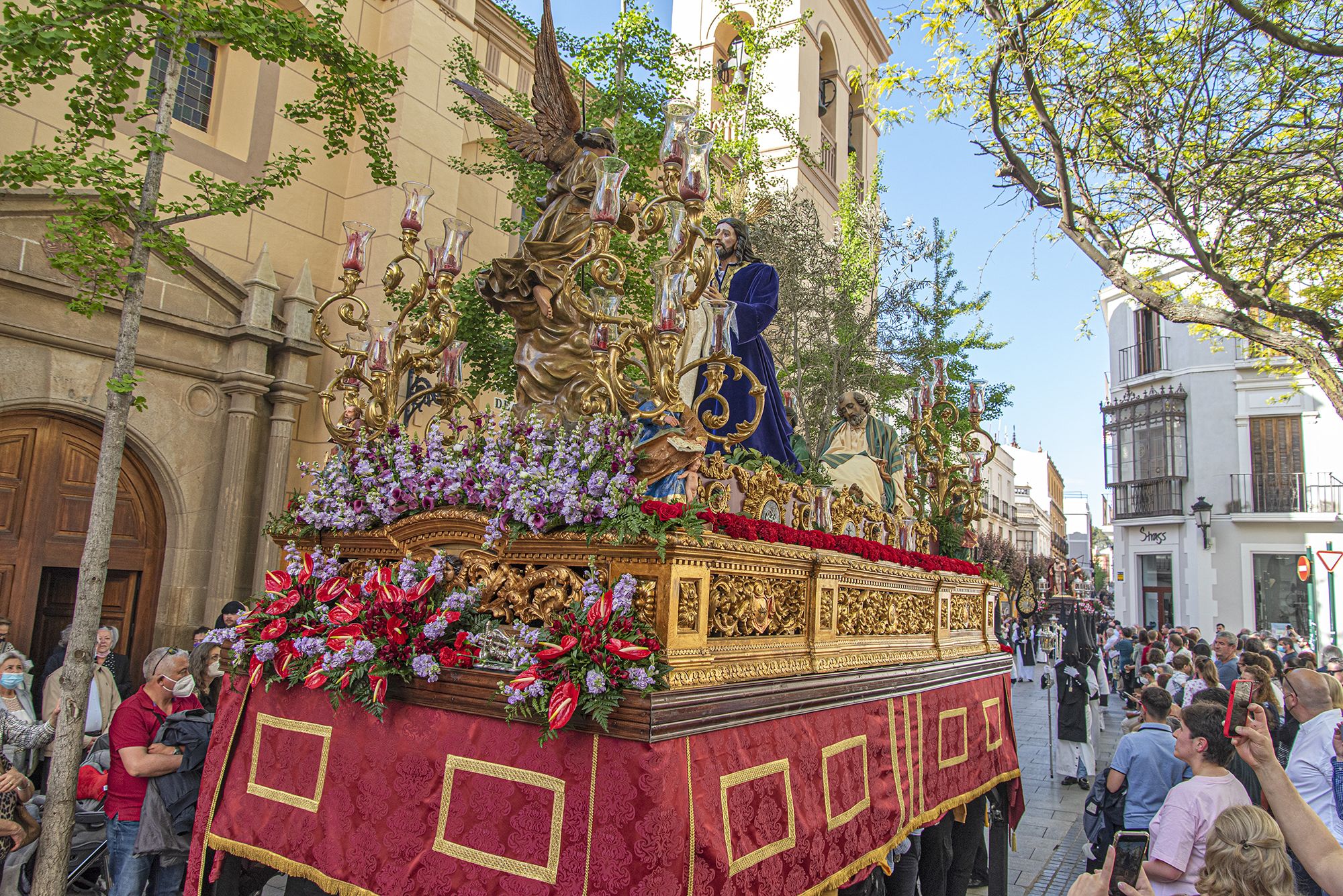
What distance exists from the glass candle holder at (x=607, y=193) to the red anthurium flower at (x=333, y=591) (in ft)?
6.91

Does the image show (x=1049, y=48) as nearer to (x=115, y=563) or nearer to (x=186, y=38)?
(x=186, y=38)

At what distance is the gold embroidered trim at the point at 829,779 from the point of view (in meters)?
3.63

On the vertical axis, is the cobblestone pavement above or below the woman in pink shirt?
below

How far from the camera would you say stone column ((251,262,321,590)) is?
9.93 meters

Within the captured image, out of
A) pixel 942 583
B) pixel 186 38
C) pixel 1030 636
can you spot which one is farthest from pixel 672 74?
pixel 1030 636

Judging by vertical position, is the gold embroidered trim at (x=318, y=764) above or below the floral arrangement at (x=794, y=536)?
below

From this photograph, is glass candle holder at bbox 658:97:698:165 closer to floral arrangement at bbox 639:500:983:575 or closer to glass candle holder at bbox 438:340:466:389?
floral arrangement at bbox 639:500:983:575

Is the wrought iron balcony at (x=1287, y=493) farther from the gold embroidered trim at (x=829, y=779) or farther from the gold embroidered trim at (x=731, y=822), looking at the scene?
the gold embroidered trim at (x=731, y=822)

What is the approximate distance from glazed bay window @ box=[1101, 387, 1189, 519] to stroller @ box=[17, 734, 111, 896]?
2808cm

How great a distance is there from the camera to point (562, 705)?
2.72 m

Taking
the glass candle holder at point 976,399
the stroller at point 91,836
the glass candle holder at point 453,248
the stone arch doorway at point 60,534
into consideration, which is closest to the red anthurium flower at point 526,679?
the glass candle holder at point 453,248

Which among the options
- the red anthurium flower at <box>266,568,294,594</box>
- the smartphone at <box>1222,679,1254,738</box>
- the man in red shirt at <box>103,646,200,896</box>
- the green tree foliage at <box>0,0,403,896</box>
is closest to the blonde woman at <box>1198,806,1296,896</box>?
the smartphone at <box>1222,679,1254,738</box>

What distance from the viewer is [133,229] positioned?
19.1 ft

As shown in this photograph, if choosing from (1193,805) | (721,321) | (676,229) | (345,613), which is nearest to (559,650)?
(345,613)
